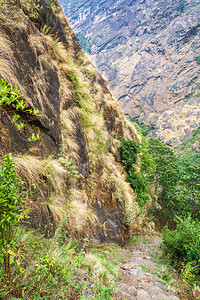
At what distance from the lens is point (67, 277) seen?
2.07 metres

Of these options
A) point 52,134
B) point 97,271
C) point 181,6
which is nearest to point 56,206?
point 97,271

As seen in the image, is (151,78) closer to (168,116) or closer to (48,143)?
(168,116)

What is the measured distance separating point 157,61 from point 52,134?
81764 millimetres

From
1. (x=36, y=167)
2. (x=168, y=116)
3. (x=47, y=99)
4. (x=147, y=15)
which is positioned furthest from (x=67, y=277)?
(x=147, y=15)

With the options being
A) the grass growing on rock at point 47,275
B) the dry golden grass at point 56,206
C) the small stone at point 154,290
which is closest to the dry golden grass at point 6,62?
the dry golden grass at point 56,206

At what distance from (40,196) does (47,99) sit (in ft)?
7.52

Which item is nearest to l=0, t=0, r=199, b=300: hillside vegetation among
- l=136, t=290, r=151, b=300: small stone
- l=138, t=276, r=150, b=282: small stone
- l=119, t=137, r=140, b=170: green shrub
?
l=136, t=290, r=151, b=300: small stone

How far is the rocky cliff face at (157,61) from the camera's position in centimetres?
6056

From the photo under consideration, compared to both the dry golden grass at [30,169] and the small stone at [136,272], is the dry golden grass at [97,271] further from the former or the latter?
the dry golden grass at [30,169]

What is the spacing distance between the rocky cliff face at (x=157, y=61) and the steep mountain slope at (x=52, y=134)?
53214 mm

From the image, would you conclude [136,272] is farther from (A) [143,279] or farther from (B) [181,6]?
(B) [181,6]

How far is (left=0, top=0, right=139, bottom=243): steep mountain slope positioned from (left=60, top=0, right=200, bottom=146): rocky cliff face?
5321 centimetres

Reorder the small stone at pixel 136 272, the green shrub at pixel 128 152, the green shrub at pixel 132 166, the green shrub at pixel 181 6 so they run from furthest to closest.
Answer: the green shrub at pixel 181 6, the green shrub at pixel 128 152, the green shrub at pixel 132 166, the small stone at pixel 136 272

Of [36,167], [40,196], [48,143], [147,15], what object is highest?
[147,15]
